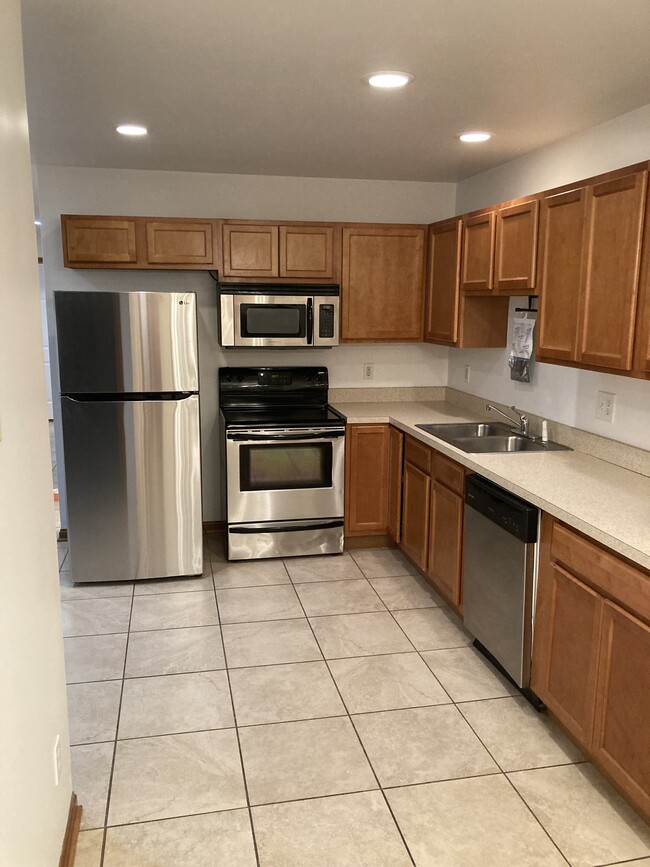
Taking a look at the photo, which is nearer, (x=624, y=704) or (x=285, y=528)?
(x=624, y=704)

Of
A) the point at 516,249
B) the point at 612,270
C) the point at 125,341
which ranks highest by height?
the point at 516,249

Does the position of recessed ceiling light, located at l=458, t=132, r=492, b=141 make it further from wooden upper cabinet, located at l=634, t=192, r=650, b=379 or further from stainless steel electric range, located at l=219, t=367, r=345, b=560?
stainless steel electric range, located at l=219, t=367, r=345, b=560

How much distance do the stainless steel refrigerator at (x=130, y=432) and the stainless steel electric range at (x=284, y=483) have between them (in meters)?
0.29

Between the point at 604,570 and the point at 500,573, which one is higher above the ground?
the point at 604,570

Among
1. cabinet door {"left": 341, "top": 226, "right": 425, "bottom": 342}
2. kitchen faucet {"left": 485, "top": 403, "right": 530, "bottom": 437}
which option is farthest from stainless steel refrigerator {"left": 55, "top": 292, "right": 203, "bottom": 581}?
kitchen faucet {"left": 485, "top": 403, "right": 530, "bottom": 437}

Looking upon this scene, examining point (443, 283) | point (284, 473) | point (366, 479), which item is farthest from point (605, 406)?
point (284, 473)

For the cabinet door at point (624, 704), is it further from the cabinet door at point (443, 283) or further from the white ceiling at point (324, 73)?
the cabinet door at point (443, 283)

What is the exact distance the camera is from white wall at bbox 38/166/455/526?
4.41 m

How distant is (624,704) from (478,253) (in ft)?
7.90

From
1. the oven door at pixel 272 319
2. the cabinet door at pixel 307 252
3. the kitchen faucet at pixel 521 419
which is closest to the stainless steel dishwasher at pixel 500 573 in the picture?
the kitchen faucet at pixel 521 419

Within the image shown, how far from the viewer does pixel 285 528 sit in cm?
439

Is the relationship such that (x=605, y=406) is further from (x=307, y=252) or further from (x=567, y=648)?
(x=307, y=252)

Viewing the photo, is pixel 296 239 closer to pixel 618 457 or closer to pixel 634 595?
pixel 618 457

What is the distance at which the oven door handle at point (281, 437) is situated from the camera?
13.8 feet
